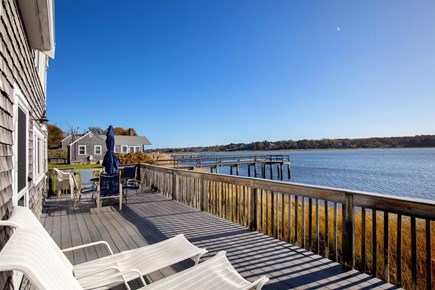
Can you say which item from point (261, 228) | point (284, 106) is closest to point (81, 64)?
point (261, 228)

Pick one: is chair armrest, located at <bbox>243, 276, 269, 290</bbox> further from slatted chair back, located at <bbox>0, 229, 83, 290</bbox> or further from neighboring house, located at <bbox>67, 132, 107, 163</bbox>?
neighboring house, located at <bbox>67, 132, 107, 163</bbox>

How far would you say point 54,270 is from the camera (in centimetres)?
126

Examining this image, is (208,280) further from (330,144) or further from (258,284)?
(330,144)

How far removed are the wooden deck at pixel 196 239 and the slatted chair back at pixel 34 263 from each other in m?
1.51

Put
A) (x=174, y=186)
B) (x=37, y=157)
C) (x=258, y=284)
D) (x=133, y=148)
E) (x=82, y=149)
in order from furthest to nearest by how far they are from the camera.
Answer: (x=133, y=148)
(x=82, y=149)
(x=174, y=186)
(x=37, y=157)
(x=258, y=284)

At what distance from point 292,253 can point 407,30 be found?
10375 millimetres

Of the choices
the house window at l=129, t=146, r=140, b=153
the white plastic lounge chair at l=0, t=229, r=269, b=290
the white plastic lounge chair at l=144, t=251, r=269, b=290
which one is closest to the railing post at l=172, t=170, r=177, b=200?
the white plastic lounge chair at l=0, t=229, r=269, b=290

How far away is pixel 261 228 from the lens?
162 inches

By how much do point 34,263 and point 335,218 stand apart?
2.83m

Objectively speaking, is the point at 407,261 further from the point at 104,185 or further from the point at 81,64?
the point at 81,64

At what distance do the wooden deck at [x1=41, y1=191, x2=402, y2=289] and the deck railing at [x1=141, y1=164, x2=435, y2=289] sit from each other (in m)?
0.19

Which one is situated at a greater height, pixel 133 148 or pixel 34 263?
pixel 133 148

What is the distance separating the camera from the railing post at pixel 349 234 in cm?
275

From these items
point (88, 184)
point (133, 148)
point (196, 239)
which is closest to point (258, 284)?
point (196, 239)
